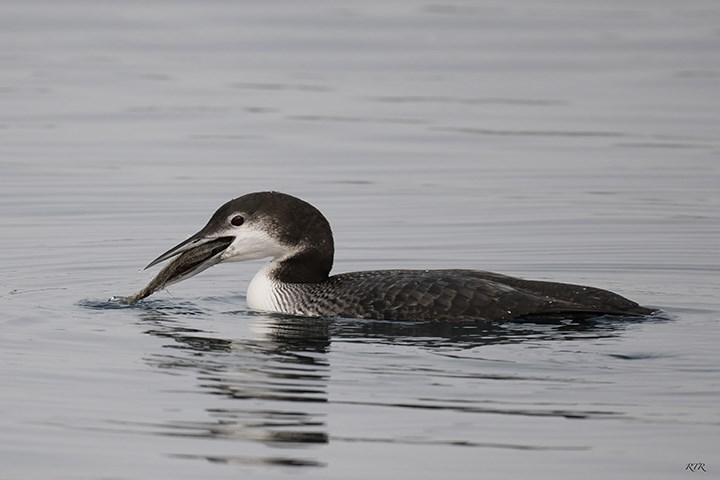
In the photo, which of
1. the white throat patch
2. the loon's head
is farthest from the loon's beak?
the white throat patch

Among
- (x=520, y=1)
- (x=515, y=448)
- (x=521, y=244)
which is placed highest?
(x=520, y=1)

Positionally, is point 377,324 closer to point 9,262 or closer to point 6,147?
point 9,262

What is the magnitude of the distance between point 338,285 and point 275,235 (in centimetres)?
50

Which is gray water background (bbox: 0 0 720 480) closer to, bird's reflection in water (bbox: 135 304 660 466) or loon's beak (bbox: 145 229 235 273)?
bird's reflection in water (bbox: 135 304 660 466)

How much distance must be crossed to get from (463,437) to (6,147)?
10262 mm

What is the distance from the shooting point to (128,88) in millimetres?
20312

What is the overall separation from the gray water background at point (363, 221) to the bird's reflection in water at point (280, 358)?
0.02 meters

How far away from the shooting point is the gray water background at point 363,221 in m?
7.55

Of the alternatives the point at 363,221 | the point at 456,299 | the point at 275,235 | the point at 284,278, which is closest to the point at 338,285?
the point at 284,278

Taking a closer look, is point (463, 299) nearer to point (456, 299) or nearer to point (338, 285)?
→ point (456, 299)

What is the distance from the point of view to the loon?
978 cm

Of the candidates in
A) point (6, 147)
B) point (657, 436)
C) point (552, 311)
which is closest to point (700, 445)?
point (657, 436)

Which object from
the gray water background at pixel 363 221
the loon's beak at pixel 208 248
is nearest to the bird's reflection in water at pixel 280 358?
the gray water background at pixel 363 221

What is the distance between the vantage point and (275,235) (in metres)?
10.5
